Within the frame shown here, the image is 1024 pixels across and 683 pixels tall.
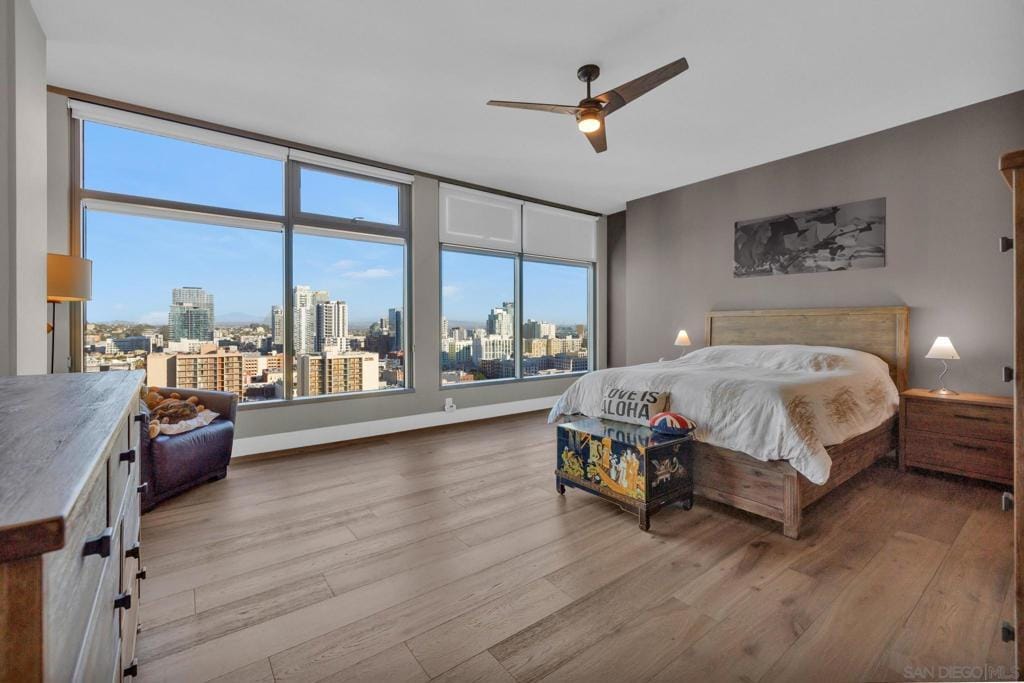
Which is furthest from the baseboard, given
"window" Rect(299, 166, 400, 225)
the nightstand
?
the nightstand

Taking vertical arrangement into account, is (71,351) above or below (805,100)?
below

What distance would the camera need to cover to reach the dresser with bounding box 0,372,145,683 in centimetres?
40

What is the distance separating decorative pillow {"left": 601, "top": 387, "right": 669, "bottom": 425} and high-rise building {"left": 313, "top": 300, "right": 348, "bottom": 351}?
8.94 feet

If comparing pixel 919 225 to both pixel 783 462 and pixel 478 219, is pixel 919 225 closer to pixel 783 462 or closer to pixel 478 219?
pixel 783 462

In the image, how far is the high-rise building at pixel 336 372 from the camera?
170 inches

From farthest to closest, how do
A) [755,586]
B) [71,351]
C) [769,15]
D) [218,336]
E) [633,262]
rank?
[633,262] < [218,336] < [71,351] < [769,15] < [755,586]

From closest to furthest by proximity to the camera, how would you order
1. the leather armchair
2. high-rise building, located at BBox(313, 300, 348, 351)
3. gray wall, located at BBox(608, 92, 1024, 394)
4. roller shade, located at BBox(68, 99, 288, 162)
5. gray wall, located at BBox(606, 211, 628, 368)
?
the leather armchair
roller shade, located at BBox(68, 99, 288, 162)
gray wall, located at BBox(608, 92, 1024, 394)
high-rise building, located at BBox(313, 300, 348, 351)
gray wall, located at BBox(606, 211, 628, 368)

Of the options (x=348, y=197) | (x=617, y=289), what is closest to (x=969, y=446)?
(x=617, y=289)

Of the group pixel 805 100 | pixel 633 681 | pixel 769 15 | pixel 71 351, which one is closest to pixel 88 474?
pixel 633 681

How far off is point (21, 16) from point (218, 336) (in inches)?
90.0

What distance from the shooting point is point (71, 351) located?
Answer: 3293mm

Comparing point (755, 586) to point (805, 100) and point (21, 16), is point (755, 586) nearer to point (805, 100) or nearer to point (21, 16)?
point (805, 100)

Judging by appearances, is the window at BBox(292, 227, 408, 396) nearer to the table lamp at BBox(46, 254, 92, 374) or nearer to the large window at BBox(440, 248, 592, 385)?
the large window at BBox(440, 248, 592, 385)

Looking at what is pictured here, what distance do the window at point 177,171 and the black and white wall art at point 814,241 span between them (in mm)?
4648
